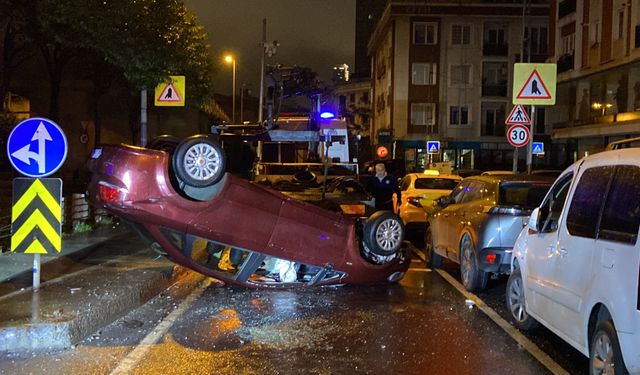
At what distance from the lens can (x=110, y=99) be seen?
35.0m

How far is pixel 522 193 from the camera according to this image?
8680 mm

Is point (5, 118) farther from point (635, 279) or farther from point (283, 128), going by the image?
point (635, 279)

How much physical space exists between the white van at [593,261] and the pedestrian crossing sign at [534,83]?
7.78 m

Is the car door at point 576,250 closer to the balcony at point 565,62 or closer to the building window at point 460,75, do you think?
the balcony at point 565,62

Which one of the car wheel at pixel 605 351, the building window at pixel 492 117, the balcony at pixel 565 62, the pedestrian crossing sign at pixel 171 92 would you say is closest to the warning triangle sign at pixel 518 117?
the pedestrian crossing sign at pixel 171 92

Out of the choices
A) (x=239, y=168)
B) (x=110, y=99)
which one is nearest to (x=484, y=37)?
(x=110, y=99)

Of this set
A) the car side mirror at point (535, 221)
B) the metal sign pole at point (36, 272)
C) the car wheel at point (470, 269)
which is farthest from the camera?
the car wheel at point (470, 269)

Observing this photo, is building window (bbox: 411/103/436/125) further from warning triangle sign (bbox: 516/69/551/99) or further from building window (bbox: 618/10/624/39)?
warning triangle sign (bbox: 516/69/551/99)

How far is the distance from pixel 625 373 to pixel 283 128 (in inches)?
492

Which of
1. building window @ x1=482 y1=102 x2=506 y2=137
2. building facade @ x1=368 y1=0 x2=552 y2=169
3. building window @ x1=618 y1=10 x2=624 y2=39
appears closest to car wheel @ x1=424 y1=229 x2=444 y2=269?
building window @ x1=618 y1=10 x2=624 y2=39

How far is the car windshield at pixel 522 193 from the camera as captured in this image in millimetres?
8352

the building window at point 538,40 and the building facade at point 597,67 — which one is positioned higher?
the building window at point 538,40

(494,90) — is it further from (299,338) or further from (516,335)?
(299,338)

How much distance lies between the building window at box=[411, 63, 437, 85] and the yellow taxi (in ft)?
119
